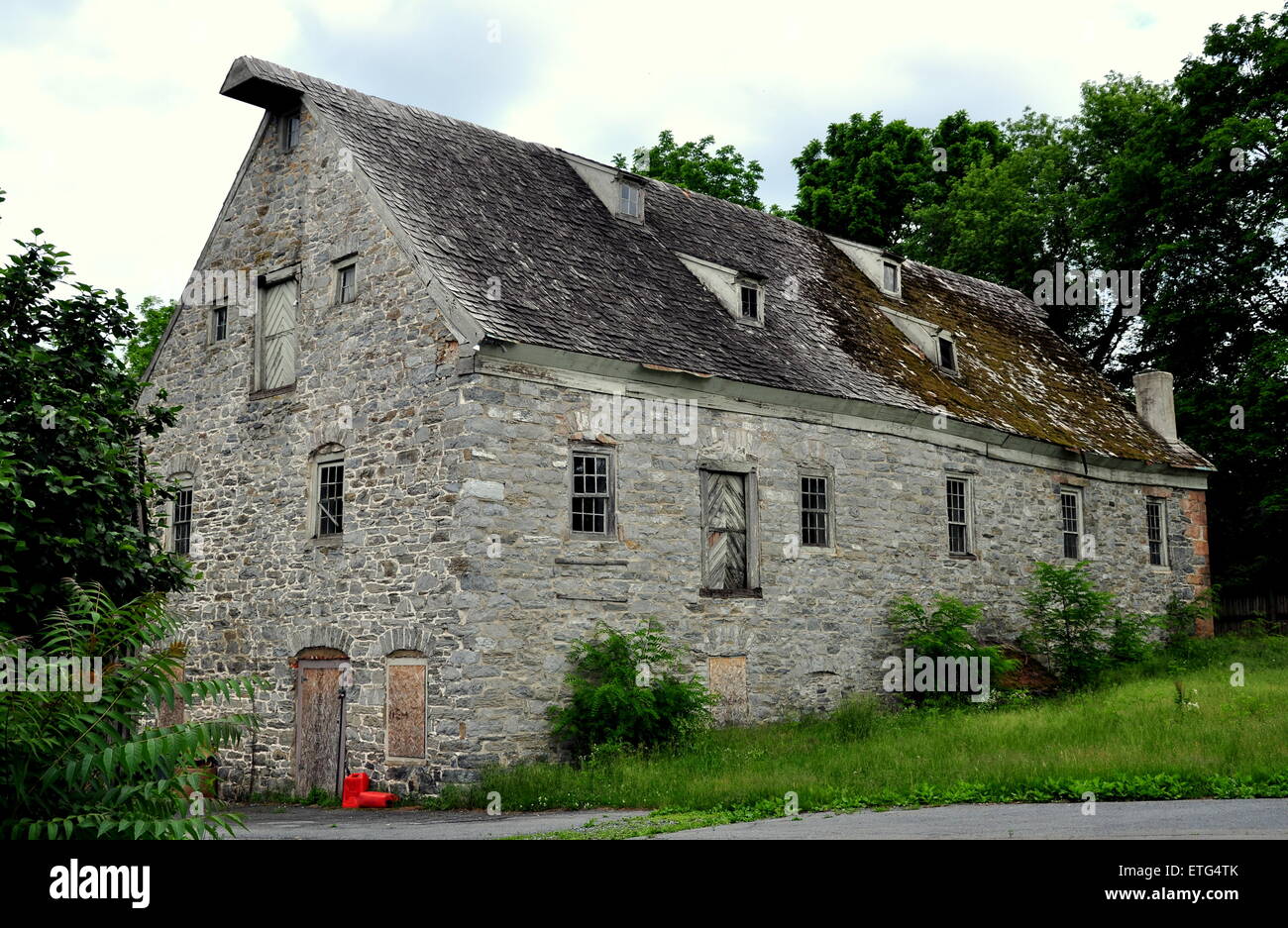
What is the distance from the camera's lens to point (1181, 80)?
2981 centimetres

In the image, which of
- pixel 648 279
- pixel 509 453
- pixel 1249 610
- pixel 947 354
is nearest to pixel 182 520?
pixel 509 453

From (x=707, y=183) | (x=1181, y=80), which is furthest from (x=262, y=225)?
(x=1181, y=80)

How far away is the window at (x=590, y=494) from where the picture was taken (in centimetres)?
1666

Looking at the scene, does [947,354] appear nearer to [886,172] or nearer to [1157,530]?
[1157,530]

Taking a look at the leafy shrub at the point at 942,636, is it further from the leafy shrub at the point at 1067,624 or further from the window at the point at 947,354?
the window at the point at 947,354

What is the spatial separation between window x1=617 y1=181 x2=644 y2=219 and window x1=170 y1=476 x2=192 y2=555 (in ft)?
28.5

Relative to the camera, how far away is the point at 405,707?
15.7 metres

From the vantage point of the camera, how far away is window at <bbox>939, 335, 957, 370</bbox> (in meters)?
24.5

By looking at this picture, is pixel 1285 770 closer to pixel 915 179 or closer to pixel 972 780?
pixel 972 780

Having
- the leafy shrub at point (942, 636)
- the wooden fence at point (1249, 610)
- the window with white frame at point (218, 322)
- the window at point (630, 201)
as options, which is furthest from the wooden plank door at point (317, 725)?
the wooden fence at point (1249, 610)

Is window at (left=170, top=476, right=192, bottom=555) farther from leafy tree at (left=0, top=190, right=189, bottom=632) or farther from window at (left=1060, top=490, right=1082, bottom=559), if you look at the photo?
window at (left=1060, top=490, right=1082, bottom=559)

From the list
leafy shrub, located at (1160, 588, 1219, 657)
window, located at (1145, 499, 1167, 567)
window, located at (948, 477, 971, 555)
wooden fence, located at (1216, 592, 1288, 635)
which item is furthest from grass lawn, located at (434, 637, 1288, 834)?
wooden fence, located at (1216, 592, 1288, 635)

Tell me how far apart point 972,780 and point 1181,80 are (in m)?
23.3

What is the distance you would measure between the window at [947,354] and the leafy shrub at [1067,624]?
4.29 metres
